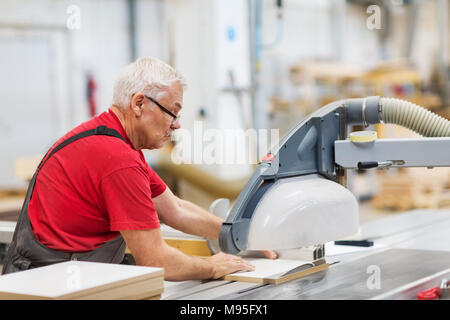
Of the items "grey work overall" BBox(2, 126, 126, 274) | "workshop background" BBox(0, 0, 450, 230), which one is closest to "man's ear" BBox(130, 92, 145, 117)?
"grey work overall" BBox(2, 126, 126, 274)

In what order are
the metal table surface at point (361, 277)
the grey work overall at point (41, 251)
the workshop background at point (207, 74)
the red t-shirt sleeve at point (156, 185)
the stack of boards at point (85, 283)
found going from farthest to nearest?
the workshop background at point (207, 74)
the red t-shirt sleeve at point (156, 185)
the grey work overall at point (41, 251)
the metal table surface at point (361, 277)
the stack of boards at point (85, 283)

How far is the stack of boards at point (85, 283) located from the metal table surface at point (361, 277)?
0.24 metres

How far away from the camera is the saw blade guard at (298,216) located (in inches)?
76.0

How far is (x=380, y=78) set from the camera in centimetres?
918

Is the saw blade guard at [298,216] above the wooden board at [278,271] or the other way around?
above

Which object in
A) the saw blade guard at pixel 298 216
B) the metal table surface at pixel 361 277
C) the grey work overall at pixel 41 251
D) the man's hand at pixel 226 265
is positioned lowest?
the metal table surface at pixel 361 277

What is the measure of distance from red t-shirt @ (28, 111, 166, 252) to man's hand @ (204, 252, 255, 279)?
262 millimetres

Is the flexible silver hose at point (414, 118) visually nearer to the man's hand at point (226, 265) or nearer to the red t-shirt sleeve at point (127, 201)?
the man's hand at point (226, 265)

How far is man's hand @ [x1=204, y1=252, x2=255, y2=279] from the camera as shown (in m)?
2.17

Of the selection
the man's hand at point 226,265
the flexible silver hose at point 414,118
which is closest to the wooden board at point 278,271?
the man's hand at point 226,265

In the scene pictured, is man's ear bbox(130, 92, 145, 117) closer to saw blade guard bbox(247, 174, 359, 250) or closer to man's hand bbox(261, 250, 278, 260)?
saw blade guard bbox(247, 174, 359, 250)

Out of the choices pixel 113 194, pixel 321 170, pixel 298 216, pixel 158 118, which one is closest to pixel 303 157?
pixel 321 170

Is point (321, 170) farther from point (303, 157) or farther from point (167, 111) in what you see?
point (167, 111)

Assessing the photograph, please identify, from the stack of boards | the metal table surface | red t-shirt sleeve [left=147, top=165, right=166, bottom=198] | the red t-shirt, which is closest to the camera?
the stack of boards
